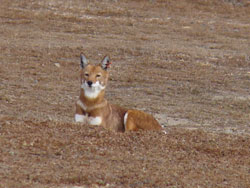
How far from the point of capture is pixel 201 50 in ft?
72.0

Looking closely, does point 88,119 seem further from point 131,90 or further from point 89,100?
point 131,90

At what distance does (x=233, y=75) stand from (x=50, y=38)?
22.7ft

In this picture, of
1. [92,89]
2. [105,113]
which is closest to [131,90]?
[92,89]

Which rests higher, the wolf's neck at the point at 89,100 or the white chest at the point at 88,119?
the wolf's neck at the point at 89,100

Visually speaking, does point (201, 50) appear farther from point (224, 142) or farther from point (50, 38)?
point (224, 142)

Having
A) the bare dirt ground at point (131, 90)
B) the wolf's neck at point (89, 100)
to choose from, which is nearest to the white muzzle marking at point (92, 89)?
the wolf's neck at point (89, 100)

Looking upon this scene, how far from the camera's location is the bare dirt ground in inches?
281

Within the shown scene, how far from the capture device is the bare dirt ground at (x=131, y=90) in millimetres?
7133

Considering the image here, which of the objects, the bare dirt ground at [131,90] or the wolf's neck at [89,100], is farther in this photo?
the wolf's neck at [89,100]

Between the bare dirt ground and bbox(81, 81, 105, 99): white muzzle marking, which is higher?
bbox(81, 81, 105, 99): white muzzle marking

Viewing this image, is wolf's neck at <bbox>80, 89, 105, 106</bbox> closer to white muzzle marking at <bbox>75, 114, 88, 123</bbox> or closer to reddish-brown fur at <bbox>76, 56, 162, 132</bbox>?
reddish-brown fur at <bbox>76, 56, 162, 132</bbox>

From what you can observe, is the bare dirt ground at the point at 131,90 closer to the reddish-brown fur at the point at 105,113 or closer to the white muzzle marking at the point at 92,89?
the reddish-brown fur at the point at 105,113

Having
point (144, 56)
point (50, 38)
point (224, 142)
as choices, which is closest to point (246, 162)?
point (224, 142)

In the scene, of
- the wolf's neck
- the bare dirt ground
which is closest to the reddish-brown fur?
the wolf's neck
